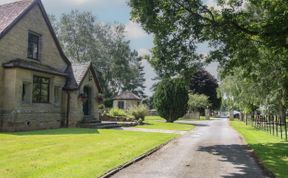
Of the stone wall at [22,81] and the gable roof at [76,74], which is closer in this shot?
the stone wall at [22,81]

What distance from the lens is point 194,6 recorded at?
1473 centimetres

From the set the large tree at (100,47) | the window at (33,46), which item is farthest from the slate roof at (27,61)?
the large tree at (100,47)

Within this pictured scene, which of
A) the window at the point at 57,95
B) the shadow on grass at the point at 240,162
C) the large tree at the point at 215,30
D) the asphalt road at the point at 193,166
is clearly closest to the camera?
the asphalt road at the point at 193,166

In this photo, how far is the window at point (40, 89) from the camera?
24750 mm

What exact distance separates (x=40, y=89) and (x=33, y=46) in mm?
3319

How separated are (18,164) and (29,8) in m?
17.6

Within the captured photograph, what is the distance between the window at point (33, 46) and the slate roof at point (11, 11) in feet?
5.87

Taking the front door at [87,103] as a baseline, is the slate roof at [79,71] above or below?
above

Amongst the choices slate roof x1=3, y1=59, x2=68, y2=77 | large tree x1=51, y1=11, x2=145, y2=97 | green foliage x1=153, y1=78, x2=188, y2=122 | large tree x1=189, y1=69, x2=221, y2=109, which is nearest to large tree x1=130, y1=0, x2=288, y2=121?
slate roof x1=3, y1=59, x2=68, y2=77

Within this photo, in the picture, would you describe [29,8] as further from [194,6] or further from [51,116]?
[194,6]

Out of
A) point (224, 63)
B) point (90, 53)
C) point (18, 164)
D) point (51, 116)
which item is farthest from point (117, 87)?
point (18, 164)

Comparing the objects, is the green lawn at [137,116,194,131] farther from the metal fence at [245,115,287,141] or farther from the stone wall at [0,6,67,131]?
the stone wall at [0,6,67,131]

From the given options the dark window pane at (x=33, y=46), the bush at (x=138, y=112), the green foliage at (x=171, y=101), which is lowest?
the bush at (x=138, y=112)

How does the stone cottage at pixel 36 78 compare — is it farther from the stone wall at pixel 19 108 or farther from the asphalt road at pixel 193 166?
the asphalt road at pixel 193 166
